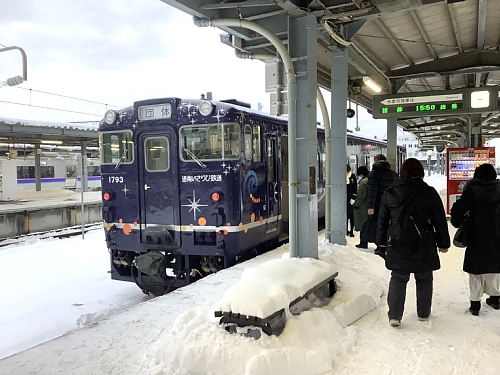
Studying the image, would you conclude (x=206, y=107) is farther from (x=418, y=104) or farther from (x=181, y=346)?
(x=418, y=104)

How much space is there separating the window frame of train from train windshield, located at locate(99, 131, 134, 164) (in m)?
1.01

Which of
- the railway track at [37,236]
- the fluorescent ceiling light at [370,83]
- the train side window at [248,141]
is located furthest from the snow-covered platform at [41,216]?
the fluorescent ceiling light at [370,83]

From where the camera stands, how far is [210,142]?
6551 millimetres

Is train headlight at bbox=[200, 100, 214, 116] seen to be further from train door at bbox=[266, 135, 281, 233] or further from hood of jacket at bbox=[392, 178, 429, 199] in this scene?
hood of jacket at bbox=[392, 178, 429, 199]

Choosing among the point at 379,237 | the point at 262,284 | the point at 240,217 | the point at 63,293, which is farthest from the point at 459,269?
the point at 63,293

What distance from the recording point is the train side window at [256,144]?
7.02m

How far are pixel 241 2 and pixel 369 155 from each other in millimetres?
10782

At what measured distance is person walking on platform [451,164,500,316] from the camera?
429cm

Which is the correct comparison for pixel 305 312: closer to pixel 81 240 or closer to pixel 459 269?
pixel 459 269

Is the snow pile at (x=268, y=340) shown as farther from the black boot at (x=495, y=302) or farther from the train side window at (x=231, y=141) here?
the train side window at (x=231, y=141)

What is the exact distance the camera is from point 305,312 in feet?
12.8

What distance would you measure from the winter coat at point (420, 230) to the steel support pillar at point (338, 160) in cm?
286

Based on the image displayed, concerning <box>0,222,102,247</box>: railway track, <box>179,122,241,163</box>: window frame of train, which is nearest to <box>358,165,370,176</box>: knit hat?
<box>179,122,241,163</box>: window frame of train

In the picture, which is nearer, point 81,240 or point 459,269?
point 459,269
